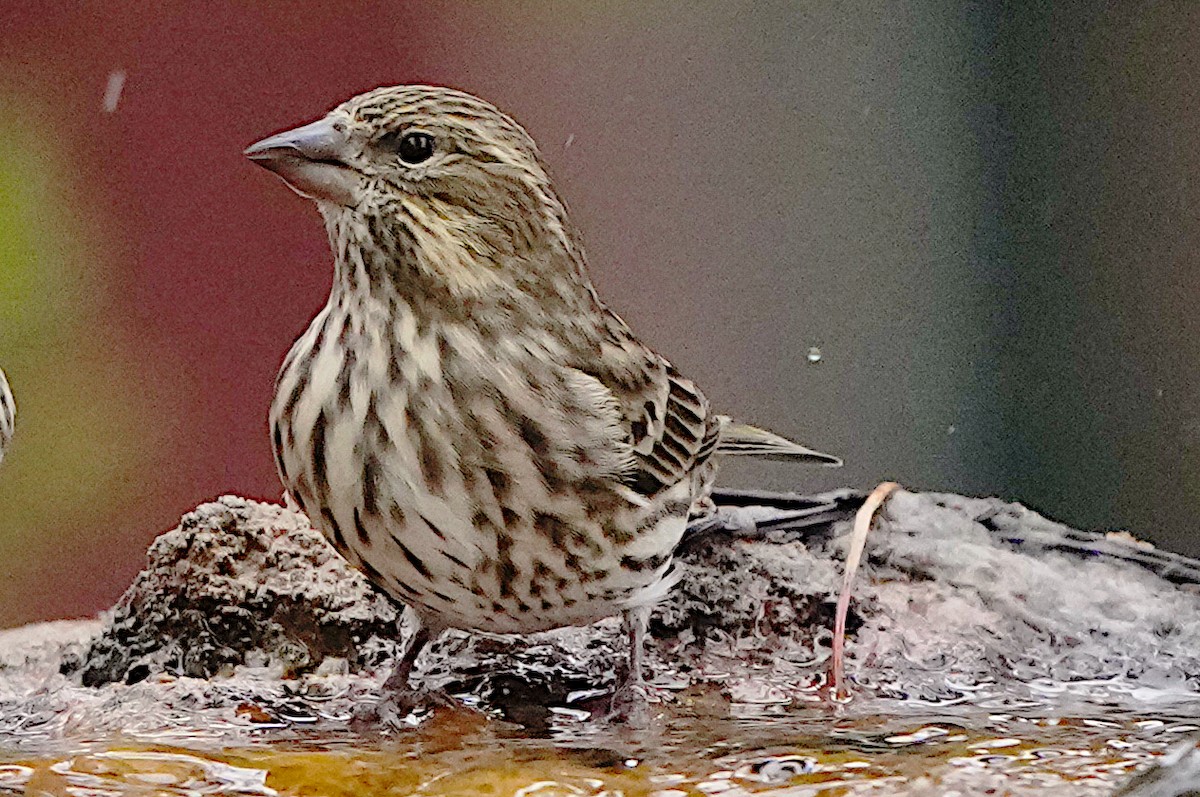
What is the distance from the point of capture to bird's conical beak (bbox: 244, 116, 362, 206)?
1.60 meters

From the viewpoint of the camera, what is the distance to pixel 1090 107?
2.88 meters

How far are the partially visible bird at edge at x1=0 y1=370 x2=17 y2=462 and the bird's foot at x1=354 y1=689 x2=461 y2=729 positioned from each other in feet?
2.75

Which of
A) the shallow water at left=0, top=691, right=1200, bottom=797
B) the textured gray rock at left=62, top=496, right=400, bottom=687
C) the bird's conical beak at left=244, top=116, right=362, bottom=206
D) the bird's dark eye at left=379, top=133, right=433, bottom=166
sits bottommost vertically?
the shallow water at left=0, top=691, right=1200, bottom=797

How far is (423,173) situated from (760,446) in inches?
41.2

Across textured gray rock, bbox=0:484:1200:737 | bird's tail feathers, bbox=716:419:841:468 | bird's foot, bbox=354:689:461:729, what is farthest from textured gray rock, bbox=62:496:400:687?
bird's tail feathers, bbox=716:419:841:468

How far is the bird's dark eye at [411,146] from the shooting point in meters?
1.65

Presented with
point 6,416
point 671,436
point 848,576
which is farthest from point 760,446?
point 6,416

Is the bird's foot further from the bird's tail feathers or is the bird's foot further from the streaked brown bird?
the bird's tail feathers

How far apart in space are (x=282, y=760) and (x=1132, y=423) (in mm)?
2251

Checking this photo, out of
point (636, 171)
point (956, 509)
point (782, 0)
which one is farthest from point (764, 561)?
point (782, 0)

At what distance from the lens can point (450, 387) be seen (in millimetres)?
1664

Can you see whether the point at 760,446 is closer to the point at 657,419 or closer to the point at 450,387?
the point at 657,419

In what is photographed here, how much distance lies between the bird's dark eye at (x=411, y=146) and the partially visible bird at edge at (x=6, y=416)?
908 mm

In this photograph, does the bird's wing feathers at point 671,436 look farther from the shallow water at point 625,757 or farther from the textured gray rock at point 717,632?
the shallow water at point 625,757
